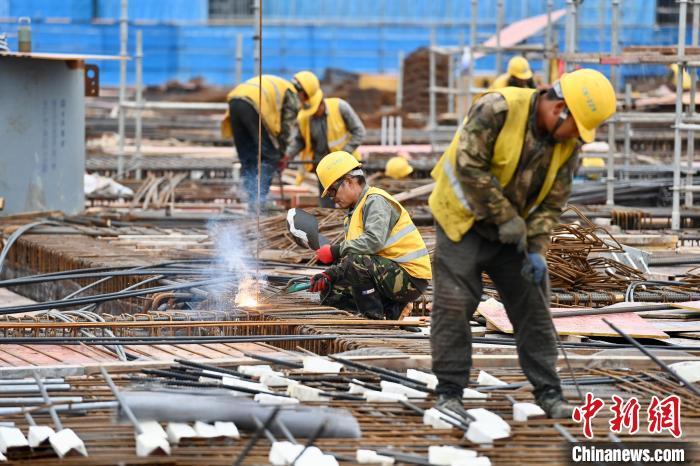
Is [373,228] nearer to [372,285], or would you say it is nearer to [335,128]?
[372,285]

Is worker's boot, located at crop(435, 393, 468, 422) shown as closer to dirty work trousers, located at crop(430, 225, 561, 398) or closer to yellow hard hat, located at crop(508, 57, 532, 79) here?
dirty work trousers, located at crop(430, 225, 561, 398)

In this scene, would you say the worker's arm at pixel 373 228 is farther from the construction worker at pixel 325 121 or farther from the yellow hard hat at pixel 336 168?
the construction worker at pixel 325 121

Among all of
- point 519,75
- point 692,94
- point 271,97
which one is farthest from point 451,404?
point 519,75

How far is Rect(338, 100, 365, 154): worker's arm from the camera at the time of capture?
48.8ft

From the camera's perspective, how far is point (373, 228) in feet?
28.8

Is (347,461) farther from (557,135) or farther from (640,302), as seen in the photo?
(640,302)

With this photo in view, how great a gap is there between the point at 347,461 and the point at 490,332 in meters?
3.09

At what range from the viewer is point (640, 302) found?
962 centimetres

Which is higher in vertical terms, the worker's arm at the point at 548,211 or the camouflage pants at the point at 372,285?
the worker's arm at the point at 548,211

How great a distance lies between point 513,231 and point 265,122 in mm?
9349

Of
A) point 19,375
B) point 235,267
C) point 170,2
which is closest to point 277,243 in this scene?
point 235,267

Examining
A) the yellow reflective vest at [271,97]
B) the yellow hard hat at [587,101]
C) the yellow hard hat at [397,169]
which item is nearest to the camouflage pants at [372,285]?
the yellow hard hat at [587,101]

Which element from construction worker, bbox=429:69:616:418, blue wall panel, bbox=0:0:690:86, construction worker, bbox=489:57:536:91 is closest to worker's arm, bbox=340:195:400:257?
construction worker, bbox=429:69:616:418

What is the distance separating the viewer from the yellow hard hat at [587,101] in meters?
5.94
